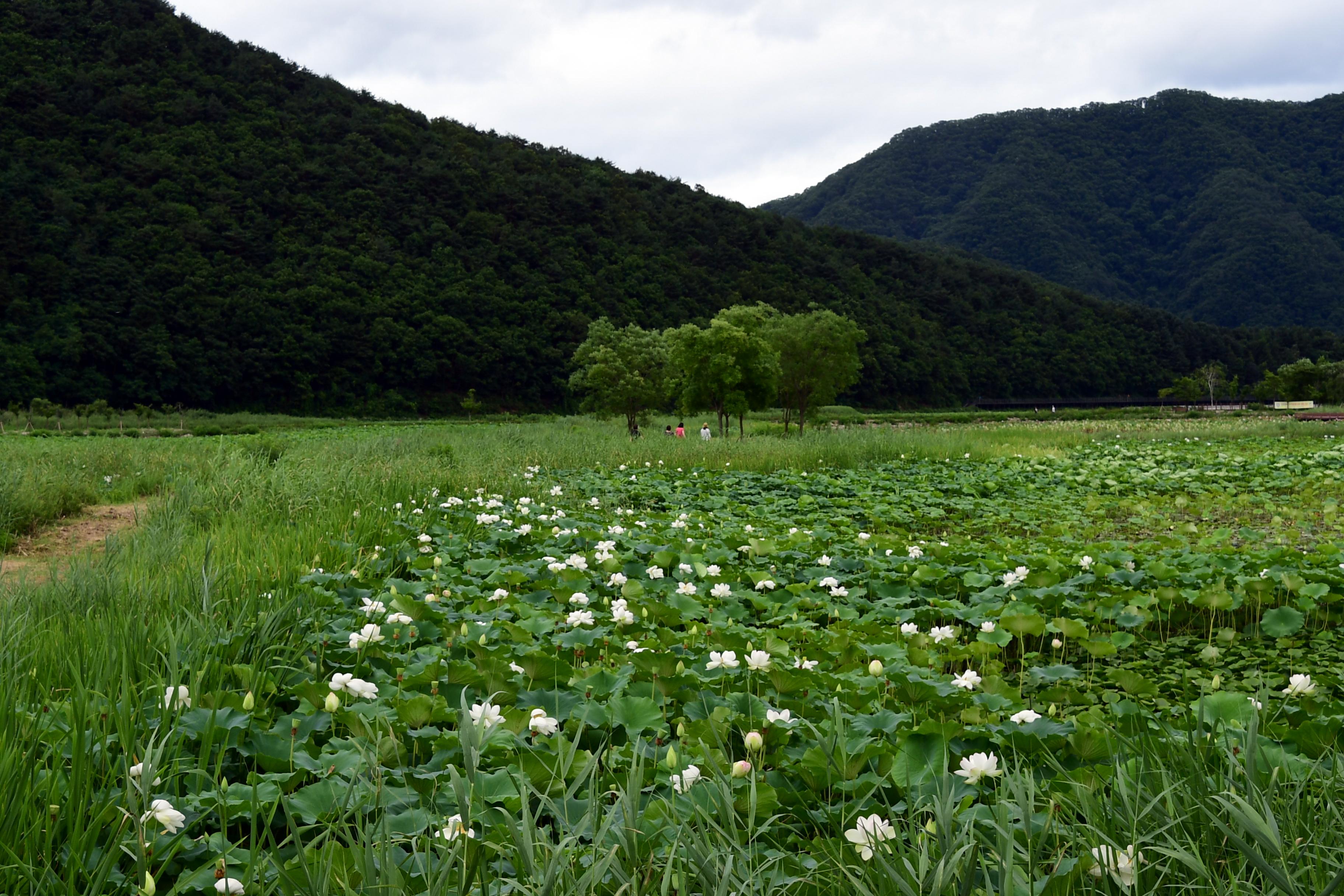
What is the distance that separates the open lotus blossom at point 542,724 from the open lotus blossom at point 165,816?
839 mm

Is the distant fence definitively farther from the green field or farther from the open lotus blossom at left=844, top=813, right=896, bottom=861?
the open lotus blossom at left=844, top=813, right=896, bottom=861

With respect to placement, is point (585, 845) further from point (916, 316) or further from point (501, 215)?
point (916, 316)

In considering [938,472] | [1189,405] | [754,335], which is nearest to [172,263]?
[754,335]

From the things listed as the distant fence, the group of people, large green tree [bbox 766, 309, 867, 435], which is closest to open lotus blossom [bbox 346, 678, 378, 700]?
the group of people

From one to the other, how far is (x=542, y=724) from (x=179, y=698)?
1205 mm

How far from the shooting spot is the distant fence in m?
76.9

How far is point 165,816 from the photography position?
1681 mm

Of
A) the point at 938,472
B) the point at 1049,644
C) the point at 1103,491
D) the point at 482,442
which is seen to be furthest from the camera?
the point at 482,442

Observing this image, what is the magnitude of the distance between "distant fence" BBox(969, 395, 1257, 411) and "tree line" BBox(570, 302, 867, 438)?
5105 centimetres

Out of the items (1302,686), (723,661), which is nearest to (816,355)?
(1302,686)

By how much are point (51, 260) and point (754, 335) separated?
157ft

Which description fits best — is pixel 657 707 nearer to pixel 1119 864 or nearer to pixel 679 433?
pixel 1119 864

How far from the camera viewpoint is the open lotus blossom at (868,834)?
1736 mm

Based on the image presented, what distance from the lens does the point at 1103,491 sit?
11.0 metres
